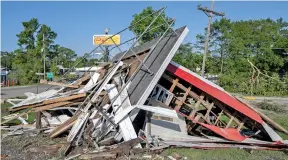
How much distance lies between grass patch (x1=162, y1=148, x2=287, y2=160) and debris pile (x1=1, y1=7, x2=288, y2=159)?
8.5 inches

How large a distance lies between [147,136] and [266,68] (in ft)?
110

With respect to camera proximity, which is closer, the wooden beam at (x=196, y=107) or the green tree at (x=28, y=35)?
the wooden beam at (x=196, y=107)

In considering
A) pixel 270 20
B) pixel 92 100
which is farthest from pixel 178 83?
pixel 270 20

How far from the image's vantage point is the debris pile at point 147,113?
7.00 m

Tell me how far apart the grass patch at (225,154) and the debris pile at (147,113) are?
215 mm

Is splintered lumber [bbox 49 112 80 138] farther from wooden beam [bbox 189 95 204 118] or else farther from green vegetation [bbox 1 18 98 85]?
green vegetation [bbox 1 18 98 85]

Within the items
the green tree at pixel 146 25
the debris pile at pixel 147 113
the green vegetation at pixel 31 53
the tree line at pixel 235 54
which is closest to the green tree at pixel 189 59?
the tree line at pixel 235 54

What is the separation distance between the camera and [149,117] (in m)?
7.62

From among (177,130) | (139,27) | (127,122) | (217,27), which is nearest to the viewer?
(127,122)

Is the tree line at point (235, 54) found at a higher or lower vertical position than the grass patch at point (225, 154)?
higher

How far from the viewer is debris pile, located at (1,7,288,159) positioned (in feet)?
23.0

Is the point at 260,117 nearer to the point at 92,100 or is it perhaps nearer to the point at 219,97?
the point at 219,97

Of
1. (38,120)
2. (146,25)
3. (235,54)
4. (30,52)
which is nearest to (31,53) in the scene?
(30,52)

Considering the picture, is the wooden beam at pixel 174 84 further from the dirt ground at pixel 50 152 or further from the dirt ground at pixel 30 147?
the dirt ground at pixel 30 147
